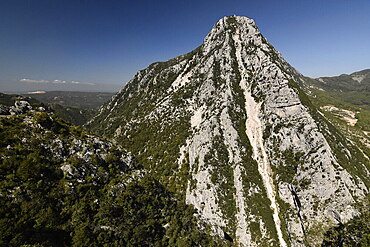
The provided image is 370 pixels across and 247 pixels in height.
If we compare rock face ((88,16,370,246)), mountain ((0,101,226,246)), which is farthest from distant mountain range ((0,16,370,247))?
rock face ((88,16,370,246))

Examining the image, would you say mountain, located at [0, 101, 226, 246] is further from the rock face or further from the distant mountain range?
the rock face

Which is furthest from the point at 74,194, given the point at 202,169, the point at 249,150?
the point at 249,150

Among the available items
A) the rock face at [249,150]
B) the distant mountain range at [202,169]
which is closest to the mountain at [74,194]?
the distant mountain range at [202,169]

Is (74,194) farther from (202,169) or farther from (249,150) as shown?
(249,150)

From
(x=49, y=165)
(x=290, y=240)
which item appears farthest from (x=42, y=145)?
(x=290, y=240)

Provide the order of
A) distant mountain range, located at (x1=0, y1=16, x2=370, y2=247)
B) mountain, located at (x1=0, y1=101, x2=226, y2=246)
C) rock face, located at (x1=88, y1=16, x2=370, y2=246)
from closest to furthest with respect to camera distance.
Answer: mountain, located at (x1=0, y1=101, x2=226, y2=246) < distant mountain range, located at (x1=0, y1=16, x2=370, y2=247) < rock face, located at (x1=88, y1=16, x2=370, y2=246)
